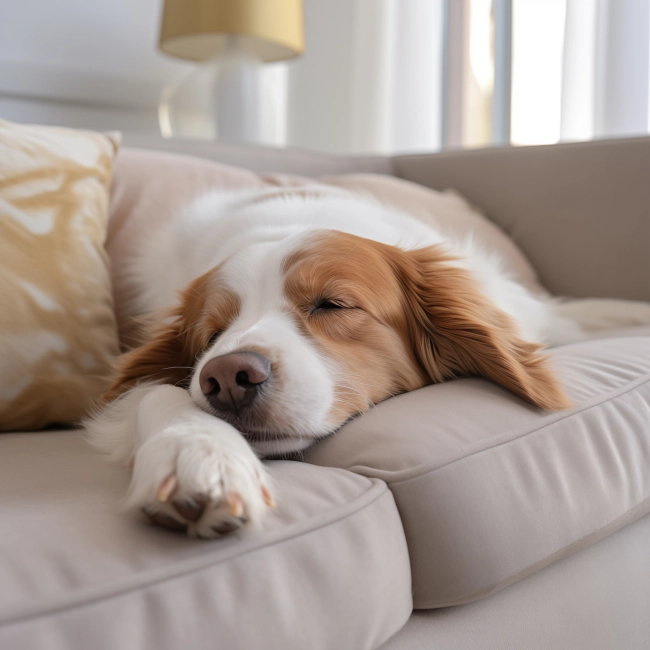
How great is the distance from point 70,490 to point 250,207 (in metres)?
1.20

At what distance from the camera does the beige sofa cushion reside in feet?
6.84

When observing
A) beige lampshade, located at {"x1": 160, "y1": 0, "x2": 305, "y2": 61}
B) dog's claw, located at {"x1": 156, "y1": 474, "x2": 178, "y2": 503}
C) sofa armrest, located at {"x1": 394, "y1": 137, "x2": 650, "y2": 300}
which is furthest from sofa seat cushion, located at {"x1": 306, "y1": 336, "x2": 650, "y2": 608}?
beige lampshade, located at {"x1": 160, "y1": 0, "x2": 305, "y2": 61}

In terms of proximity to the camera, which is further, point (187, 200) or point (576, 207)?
point (576, 207)

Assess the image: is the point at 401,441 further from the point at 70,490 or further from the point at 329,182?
the point at 329,182

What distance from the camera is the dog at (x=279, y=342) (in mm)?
933

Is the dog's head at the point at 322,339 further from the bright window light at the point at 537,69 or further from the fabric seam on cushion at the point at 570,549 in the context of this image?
the bright window light at the point at 537,69

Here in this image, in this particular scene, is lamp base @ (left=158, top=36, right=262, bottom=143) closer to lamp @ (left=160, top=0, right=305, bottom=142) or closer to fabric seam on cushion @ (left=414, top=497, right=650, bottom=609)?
lamp @ (left=160, top=0, right=305, bottom=142)

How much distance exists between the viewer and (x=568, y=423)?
4.17 feet

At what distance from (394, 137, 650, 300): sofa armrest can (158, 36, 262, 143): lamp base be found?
1473 millimetres

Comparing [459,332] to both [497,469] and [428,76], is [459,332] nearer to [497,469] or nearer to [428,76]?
[497,469]

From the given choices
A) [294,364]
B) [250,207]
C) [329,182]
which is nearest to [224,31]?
[329,182]

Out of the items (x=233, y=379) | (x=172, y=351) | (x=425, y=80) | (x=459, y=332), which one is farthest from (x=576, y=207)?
(x=425, y=80)

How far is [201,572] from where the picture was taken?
0.83 m

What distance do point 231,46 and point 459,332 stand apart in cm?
290
